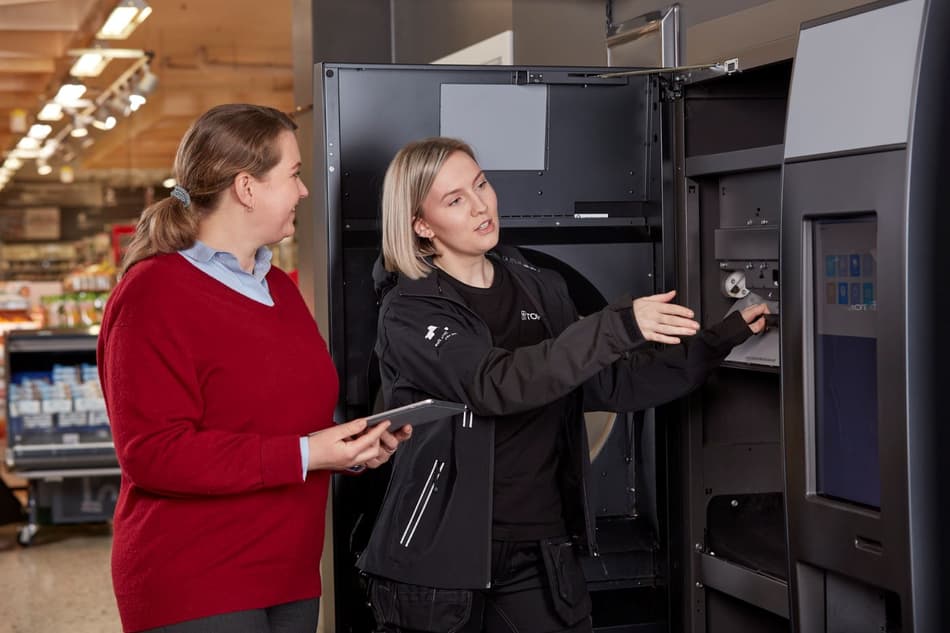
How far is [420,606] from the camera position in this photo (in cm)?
238

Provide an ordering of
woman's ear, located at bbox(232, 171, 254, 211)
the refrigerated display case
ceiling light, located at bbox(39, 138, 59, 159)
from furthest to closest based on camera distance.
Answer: ceiling light, located at bbox(39, 138, 59, 159)
the refrigerated display case
woman's ear, located at bbox(232, 171, 254, 211)

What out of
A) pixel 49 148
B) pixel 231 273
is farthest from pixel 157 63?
pixel 231 273

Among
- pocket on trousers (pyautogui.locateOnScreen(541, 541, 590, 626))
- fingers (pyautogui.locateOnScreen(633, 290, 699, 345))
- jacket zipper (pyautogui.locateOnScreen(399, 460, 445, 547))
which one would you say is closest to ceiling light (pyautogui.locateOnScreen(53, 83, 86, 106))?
jacket zipper (pyautogui.locateOnScreen(399, 460, 445, 547))

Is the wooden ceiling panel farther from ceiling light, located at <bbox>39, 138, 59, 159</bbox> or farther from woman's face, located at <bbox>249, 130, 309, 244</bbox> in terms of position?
woman's face, located at <bbox>249, 130, 309, 244</bbox>

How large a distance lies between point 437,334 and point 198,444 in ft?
1.98

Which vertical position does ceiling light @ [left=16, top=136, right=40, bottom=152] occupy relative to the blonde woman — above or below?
above

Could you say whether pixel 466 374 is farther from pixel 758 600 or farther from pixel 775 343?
pixel 758 600

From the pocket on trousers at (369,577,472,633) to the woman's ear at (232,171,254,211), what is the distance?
85 centimetres

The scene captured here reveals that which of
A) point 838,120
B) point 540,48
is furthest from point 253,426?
A: point 540,48

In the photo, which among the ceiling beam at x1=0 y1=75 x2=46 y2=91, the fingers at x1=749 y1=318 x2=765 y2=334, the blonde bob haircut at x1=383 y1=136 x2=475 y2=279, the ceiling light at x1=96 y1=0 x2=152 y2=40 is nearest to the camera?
the blonde bob haircut at x1=383 y1=136 x2=475 y2=279

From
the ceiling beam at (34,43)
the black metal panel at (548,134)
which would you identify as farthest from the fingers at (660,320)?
the ceiling beam at (34,43)

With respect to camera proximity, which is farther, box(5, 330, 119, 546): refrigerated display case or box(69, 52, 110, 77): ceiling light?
box(69, 52, 110, 77): ceiling light

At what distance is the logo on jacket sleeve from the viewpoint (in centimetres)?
235

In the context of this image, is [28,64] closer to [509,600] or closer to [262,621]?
[509,600]
